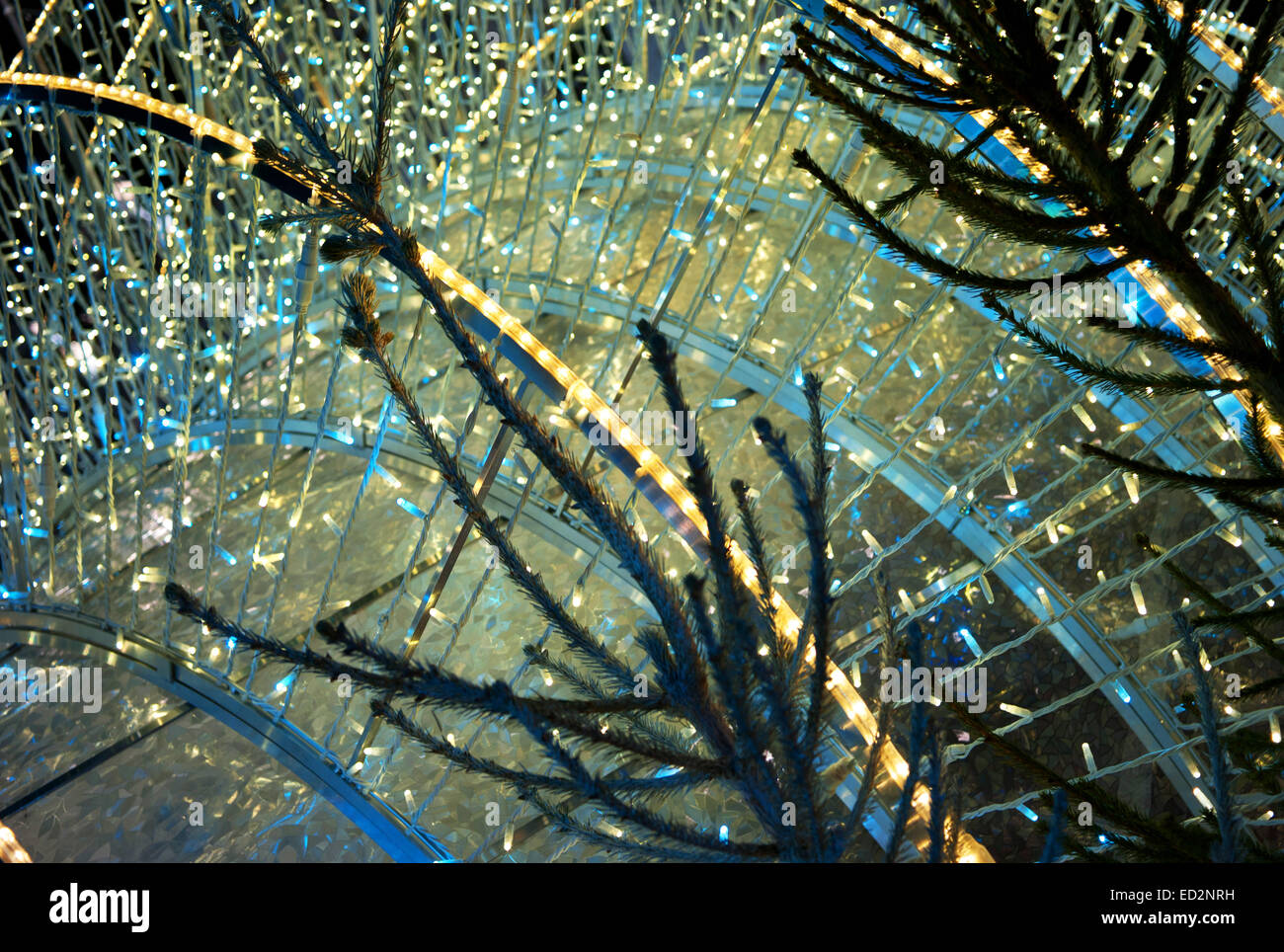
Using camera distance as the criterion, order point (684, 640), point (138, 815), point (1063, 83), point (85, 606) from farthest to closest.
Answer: point (1063, 83) < point (85, 606) < point (138, 815) < point (684, 640)

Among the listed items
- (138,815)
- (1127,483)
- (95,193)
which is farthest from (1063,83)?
(138,815)

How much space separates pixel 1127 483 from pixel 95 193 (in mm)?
3209

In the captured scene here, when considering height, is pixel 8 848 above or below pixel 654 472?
below

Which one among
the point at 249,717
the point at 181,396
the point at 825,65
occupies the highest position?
the point at 181,396

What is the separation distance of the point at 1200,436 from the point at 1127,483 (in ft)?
2.52

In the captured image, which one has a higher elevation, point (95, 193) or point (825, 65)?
point (95, 193)

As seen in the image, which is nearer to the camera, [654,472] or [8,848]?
[654,472]

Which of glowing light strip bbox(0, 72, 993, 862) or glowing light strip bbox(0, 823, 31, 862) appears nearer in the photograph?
glowing light strip bbox(0, 72, 993, 862)

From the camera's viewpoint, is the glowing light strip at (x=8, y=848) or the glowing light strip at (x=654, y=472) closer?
the glowing light strip at (x=654, y=472)

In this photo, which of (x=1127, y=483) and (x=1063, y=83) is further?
(x=1063, y=83)

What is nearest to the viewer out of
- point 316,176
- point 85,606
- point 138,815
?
point 316,176
